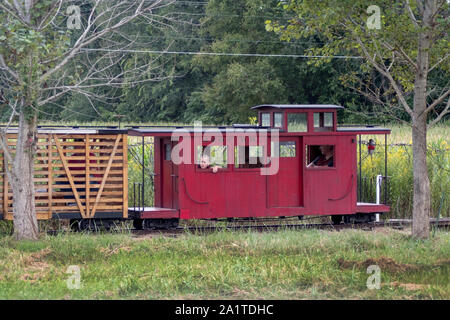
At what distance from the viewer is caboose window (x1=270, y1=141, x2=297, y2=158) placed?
17.6 m

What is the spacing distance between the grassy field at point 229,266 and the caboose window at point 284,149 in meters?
2.92

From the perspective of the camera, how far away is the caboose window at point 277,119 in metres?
18.0

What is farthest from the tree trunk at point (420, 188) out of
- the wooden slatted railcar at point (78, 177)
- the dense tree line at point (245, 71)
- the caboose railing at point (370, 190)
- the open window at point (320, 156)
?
the dense tree line at point (245, 71)

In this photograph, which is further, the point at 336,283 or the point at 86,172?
the point at 86,172

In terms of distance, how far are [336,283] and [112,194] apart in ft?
23.5

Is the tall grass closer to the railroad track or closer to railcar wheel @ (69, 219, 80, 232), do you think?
the railroad track

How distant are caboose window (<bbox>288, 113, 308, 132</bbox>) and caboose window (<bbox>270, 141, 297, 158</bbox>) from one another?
0.43 metres

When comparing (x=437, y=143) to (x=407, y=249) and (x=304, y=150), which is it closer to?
(x=304, y=150)

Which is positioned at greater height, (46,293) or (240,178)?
(240,178)

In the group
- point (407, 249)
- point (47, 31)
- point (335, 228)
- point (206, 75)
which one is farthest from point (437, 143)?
point (206, 75)

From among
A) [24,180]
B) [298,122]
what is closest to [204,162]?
[298,122]

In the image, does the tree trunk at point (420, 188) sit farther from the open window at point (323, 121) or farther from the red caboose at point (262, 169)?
the open window at point (323, 121)

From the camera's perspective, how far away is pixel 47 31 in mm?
14609

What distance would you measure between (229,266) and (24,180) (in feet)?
15.9
